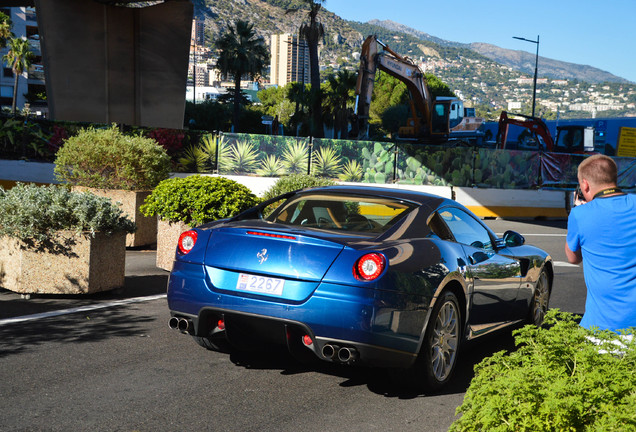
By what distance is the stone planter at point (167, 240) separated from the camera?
1006cm

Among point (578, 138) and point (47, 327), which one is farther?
point (578, 138)

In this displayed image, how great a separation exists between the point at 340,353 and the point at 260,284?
2.35 ft

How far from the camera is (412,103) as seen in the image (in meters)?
45.6

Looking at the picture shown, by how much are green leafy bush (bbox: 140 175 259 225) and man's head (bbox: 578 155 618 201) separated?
6196 millimetres

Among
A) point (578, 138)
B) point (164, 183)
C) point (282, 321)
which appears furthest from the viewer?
point (578, 138)

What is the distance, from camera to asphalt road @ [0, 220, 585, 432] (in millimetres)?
4555

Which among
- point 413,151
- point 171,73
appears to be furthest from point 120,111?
point 413,151

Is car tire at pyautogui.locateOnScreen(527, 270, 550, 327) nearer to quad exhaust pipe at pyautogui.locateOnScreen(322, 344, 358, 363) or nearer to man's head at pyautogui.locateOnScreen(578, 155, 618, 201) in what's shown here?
quad exhaust pipe at pyautogui.locateOnScreen(322, 344, 358, 363)

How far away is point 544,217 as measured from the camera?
76.8ft

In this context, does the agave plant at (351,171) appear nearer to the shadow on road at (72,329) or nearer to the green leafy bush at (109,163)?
the green leafy bush at (109,163)

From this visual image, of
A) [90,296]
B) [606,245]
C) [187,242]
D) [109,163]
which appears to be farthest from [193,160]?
[606,245]

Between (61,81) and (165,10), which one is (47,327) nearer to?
(61,81)

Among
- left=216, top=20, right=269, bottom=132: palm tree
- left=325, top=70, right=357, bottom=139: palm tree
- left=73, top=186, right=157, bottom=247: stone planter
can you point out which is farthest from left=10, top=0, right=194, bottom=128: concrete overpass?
left=216, top=20, right=269, bottom=132: palm tree

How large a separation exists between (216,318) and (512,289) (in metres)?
2.78
